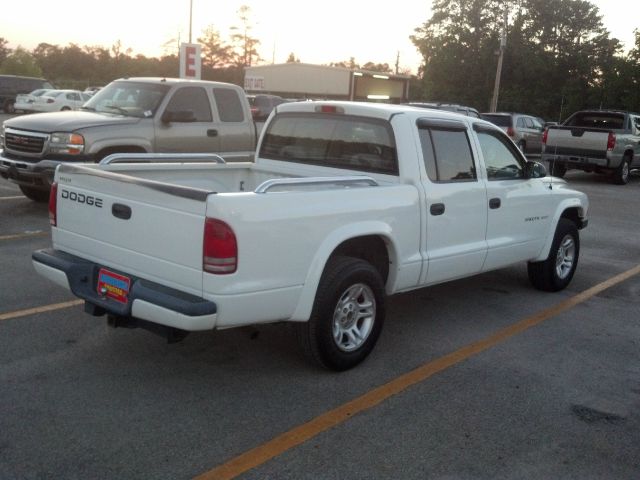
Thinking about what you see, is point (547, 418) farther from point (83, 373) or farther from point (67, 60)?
point (67, 60)

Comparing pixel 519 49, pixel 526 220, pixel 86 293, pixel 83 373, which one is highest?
pixel 519 49

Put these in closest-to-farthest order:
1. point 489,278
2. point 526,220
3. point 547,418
→ point 547,418 < point 526,220 < point 489,278

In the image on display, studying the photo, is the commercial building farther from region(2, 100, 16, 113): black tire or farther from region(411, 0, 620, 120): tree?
region(2, 100, 16, 113): black tire

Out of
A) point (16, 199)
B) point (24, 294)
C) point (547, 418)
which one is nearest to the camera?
point (547, 418)

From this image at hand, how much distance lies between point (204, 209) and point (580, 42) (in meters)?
60.7

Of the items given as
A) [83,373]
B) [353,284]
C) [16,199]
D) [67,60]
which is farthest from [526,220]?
[67,60]

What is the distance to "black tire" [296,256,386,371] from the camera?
445cm

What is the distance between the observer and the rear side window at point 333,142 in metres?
5.35

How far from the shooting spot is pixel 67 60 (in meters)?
81.1

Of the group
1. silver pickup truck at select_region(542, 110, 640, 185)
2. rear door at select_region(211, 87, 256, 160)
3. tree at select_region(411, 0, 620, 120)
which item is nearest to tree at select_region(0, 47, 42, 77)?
tree at select_region(411, 0, 620, 120)

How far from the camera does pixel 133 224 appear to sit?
4227 millimetres

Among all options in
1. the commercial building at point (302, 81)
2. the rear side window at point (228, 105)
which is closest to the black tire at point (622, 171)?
the rear side window at point (228, 105)

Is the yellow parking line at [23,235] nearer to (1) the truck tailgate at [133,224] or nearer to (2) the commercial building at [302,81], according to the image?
(1) the truck tailgate at [133,224]

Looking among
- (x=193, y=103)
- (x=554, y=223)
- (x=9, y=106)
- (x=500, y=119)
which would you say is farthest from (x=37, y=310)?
(x=9, y=106)
